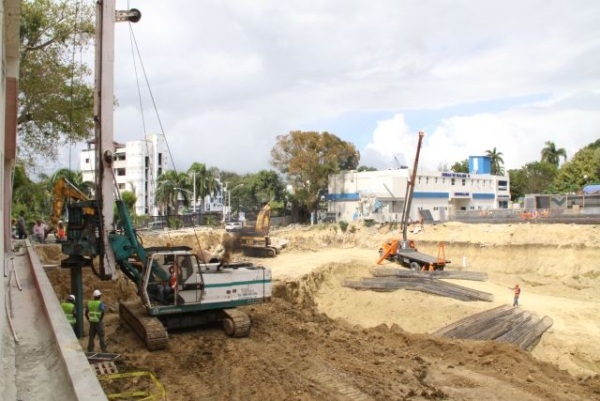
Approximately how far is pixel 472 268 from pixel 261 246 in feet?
47.4

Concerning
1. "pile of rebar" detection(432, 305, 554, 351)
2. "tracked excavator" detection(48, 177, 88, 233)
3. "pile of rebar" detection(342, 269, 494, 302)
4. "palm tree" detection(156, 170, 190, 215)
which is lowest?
"pile of rebar" detection(432, 305, 554, 351)

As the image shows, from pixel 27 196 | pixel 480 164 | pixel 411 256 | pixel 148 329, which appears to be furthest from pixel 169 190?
pixel 148 329

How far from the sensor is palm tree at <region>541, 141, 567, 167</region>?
85.3 metres

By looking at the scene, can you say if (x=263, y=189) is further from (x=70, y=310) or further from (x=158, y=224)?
(x=70, y=310)

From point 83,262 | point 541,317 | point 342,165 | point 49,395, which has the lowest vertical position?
point 541,317

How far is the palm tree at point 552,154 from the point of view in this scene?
85.3 m

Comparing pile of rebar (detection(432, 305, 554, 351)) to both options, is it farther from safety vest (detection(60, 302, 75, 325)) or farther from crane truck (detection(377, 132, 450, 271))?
safety vest (detection(60, 302, 75, 325))

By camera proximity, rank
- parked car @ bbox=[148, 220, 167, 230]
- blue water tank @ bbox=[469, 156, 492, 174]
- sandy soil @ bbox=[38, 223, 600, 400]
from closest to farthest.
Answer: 1. sandy soil @ bbox=[38, 223, 600, 400]
2. parked car @ bbox=[148, 220, 167, 230]
3. blue water tank @ bbox=[469, 156, 492, 174]

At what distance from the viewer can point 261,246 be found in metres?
36.9

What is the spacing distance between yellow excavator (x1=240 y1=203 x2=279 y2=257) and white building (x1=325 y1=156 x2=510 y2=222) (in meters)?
16.6

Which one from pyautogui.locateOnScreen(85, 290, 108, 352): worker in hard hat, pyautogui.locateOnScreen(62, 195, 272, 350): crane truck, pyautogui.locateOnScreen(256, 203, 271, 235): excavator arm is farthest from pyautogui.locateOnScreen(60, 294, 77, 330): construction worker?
pyautogui.locateOnScreen(256, 203, 271, 235): excavator arm

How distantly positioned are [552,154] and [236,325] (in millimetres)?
84972

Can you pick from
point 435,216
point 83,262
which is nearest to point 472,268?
point 435,216

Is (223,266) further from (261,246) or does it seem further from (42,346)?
(261,246)
